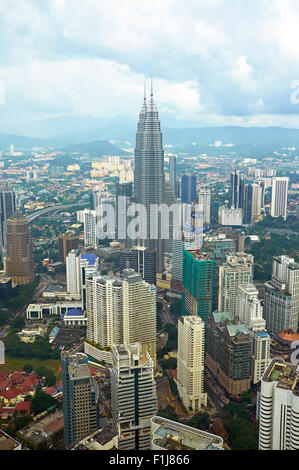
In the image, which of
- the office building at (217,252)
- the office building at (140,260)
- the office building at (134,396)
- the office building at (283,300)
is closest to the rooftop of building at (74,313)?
the office building at (140,260)

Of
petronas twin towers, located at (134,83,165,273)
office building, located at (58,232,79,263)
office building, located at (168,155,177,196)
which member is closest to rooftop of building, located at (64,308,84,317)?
petronas twin towers, located at (134,83,165,273)

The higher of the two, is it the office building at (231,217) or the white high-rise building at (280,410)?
the office building at (231,217)

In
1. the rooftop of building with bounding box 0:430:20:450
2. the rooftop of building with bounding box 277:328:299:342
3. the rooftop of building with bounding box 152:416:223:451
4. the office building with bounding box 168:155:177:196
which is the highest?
the office building with bounding box 168:155:177:196

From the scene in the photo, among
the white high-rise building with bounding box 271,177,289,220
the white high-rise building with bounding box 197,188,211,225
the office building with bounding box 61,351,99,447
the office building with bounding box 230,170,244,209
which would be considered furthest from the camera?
the white high-rise building with bounding box 271,177,289,220

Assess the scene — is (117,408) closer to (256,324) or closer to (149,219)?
(256,324)

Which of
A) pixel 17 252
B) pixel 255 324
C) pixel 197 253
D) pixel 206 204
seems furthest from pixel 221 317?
→ pixel 206 204

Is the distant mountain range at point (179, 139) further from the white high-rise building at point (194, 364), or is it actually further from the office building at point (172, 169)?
the white high-rise building at point (194, 364)

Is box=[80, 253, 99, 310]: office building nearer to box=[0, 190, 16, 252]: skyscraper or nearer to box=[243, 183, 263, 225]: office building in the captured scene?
box=[0, 190, 16, 252]: skyscraper
